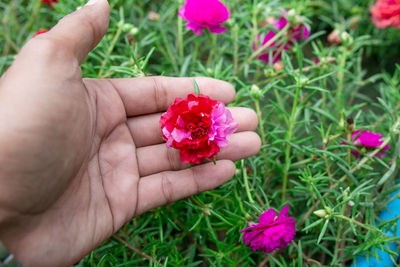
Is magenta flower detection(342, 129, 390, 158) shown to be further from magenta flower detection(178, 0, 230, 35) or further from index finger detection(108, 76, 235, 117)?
magenta flower detection(178, 0, 230, 35)

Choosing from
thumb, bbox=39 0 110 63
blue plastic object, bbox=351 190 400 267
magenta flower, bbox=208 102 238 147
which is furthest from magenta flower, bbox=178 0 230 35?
blue plastic object, bbox=351 190 400 267

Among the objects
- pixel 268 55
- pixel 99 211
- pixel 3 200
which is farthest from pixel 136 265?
pixel 268 55

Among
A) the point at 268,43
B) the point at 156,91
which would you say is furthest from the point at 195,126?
the point at 268,43

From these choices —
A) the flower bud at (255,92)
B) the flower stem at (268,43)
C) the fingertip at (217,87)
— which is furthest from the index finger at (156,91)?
the flower stem at (268,43)

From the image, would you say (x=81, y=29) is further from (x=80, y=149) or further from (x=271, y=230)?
(x=271, y=230)

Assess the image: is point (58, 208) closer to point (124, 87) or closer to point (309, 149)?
point (124, 87)
